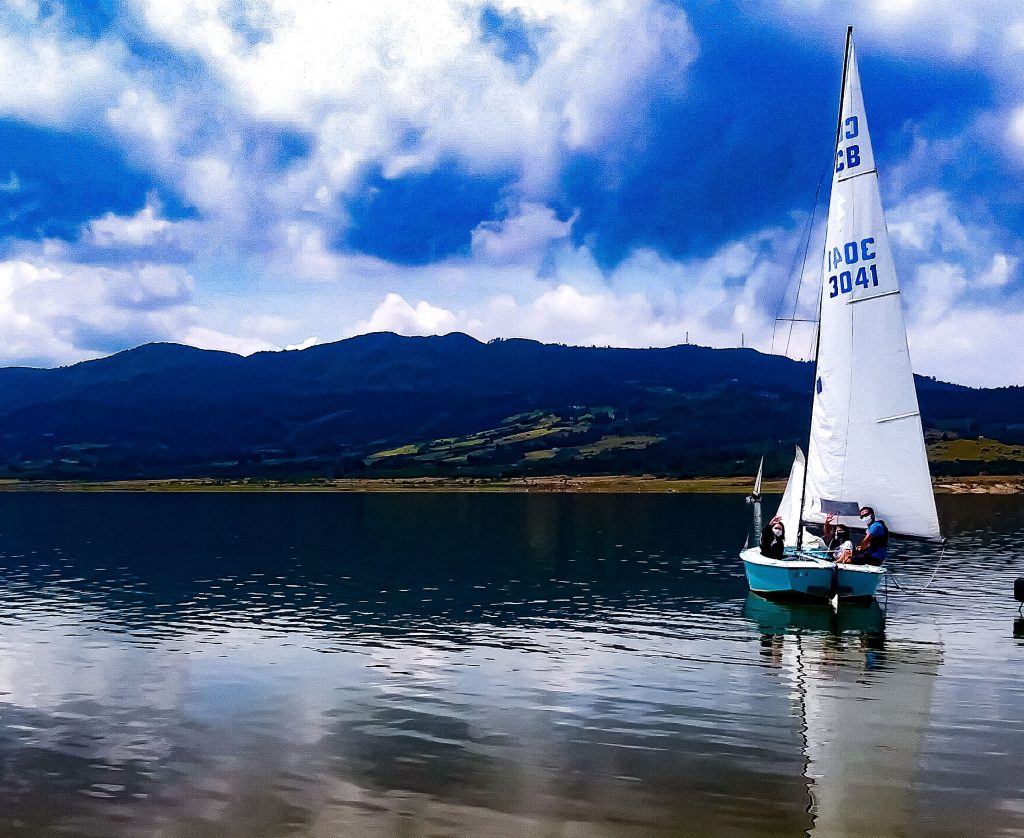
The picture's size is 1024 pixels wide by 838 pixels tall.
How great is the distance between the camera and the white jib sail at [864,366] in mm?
50500

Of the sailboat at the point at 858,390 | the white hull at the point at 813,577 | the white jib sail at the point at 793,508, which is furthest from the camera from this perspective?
the white jib sail at the point at 793,508

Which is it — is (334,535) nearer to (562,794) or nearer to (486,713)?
(486,713)

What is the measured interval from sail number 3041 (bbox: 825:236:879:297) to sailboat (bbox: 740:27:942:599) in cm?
5

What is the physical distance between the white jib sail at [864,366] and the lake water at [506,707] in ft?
20.0

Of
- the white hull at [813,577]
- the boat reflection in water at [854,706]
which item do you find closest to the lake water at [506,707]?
the boat reflection in water at [854,706]

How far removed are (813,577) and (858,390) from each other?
32.4 feet

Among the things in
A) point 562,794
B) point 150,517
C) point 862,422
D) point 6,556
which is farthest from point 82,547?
point 562,794

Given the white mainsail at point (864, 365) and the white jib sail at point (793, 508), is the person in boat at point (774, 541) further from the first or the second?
the white jib sail at point (793, 508)

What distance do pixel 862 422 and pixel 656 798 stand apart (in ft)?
113

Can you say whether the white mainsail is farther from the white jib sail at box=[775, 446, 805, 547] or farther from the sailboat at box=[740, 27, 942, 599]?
the white jib sail at box=[775, 446, 805, 547]

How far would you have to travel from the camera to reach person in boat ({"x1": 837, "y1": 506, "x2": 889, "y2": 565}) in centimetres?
5056

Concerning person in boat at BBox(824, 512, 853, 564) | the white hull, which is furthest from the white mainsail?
the white hull

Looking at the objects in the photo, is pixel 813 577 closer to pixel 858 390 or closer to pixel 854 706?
pixel 858 390

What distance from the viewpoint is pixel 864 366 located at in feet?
169
